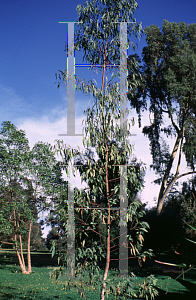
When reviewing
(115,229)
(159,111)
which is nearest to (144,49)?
(159,111)

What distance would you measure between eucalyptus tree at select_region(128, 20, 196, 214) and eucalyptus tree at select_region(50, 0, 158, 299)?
24.4ft

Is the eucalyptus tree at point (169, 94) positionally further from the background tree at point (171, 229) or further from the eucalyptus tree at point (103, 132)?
the eucalyptus tree at point (103, 132)

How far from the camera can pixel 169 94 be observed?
13023 mm

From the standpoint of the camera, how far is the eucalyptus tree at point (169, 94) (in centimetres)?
1239

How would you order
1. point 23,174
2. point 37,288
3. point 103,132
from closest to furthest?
point 103,132, point 37,288, point 23,174

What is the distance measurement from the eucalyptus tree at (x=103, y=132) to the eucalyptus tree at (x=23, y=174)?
19.3 ft

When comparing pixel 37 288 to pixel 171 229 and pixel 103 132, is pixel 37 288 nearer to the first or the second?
pixel 103 132

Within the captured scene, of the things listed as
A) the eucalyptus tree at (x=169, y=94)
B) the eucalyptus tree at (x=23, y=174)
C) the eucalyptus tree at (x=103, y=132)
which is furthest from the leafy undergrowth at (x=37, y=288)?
the eucalyptus tree at (x=169, y=94)

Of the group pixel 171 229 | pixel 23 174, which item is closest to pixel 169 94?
pixel 171 229

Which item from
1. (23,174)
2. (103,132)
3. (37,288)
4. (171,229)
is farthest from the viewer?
(171,229)

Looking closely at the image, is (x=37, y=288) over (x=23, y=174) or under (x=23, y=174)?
under

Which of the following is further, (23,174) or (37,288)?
(23,174)

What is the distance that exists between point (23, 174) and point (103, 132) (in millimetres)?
7081

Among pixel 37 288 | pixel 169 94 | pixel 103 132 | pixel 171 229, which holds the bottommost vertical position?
pixel 37 288
